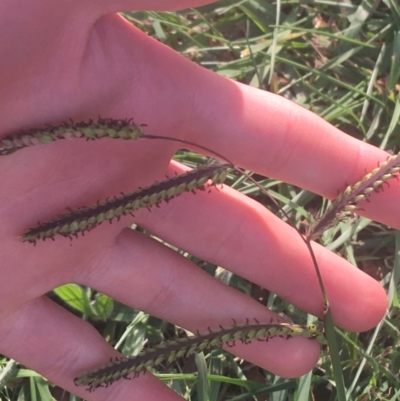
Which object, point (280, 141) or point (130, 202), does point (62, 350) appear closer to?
point (130, 202)

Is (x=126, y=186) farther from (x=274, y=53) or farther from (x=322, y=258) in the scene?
(x=274, y=53)

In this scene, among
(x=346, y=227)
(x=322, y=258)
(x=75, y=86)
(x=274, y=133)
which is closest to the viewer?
(x=75, y=86)

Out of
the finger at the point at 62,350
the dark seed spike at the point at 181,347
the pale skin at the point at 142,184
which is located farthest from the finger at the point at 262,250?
the finger at the point at 62,350

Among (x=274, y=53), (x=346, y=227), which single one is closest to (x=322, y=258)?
(x=346, y=227)

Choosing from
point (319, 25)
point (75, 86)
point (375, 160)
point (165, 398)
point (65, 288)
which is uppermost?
point (319, 25)

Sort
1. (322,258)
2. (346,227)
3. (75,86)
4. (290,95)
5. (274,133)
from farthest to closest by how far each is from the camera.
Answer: (290,95)
(346,227)
(322,258)
(274,133)
(75,86)

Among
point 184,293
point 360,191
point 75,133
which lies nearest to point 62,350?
point 184,293

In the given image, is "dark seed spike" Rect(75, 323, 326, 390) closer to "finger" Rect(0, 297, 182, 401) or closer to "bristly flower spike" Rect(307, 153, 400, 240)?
"finger" Rect(0, 297, 182, 401)
